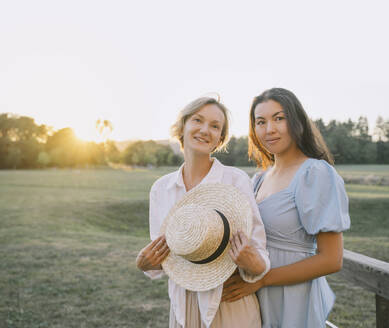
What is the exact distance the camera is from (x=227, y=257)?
2092mm

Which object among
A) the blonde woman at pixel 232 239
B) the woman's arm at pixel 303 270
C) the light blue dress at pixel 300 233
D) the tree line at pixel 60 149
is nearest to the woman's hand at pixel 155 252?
the blonde woman at pixel 232 239

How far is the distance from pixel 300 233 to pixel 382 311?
0.69 metres

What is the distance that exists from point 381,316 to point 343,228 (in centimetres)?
69

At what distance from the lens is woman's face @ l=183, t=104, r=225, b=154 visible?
247 centimetres

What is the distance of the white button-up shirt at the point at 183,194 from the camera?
82.4 inches

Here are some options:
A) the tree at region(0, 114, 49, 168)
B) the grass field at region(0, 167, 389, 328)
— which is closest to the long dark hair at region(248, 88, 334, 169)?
the grass field at region(0, 167, 389, 328)

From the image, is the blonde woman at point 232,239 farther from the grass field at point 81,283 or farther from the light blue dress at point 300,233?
the grass field at point 81,283

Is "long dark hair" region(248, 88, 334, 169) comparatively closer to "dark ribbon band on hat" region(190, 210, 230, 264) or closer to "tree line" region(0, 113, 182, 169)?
"dark ribbon band on hat" region(190, 210, 230, 264)

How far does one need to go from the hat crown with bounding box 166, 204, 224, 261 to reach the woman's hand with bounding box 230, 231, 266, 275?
11 cm

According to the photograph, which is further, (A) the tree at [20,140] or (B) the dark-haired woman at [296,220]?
(A) the tree at [20,140]

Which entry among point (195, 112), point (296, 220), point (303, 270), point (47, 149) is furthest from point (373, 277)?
point (47, 149)

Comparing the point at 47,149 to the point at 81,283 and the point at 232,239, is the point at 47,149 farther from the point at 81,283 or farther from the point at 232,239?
the point at 232,239

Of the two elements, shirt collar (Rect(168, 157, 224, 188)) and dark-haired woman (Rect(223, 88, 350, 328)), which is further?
shirt collar (Rect(168, 157, 224, 188))

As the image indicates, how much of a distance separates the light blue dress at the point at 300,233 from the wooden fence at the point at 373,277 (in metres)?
0.22
